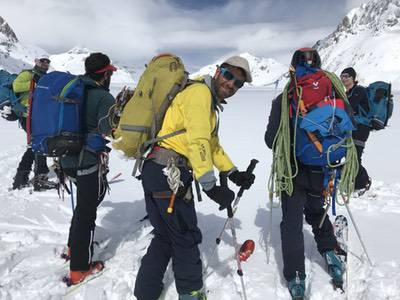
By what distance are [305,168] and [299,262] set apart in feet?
3.04

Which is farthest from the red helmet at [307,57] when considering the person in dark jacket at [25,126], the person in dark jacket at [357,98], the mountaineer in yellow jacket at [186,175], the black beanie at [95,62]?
the person in dark jacket at [25,126]

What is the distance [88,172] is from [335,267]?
2794 millimetres

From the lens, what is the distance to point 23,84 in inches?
248

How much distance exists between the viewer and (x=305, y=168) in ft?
12.1

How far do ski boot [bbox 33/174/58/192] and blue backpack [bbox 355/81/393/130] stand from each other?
5.65 metres

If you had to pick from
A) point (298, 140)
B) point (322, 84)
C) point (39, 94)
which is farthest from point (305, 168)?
point (39, 94)

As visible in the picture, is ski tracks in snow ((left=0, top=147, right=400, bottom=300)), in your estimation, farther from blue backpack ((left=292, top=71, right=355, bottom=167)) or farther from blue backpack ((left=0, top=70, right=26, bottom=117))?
blue backpack ((left=0, top=70, right=26, bottom=117))

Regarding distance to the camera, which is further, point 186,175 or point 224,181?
point 224,181

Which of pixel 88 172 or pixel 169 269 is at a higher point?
pixel 88 172

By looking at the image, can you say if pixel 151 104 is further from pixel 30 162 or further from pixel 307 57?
pixel 30 162

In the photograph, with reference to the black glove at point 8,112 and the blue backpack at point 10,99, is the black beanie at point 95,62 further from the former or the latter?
the black glove at point 8,112

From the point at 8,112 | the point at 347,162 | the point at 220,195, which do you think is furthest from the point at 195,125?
the point at 8,112

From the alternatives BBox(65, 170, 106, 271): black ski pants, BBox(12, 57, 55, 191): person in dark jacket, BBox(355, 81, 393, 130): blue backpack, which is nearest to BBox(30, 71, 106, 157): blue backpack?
BBox(65, 170, 106, 271): black ski pants

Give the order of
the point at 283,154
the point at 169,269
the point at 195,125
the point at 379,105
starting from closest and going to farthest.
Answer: the point at 195,125 < the point at 283,154 < the point at 169,269 < the point at 379,105
